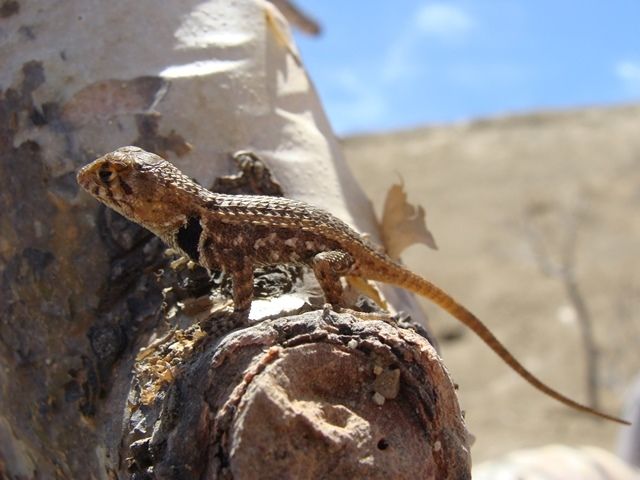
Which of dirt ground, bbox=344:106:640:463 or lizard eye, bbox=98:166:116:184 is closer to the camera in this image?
lizard eye, bbox=98:166:116:184

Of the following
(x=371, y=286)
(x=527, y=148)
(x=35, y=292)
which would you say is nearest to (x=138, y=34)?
(x=35, y=292)

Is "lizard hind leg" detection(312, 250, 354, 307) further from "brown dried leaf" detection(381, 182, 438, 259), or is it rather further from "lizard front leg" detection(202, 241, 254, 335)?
"brown dried leaf" detection(381, 182, 438, 259)

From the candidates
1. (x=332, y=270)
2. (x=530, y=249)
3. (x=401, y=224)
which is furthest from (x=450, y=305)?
(x=530, y=249)

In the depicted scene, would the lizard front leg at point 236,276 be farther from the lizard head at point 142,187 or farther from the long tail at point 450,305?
the long tail at point 450,305

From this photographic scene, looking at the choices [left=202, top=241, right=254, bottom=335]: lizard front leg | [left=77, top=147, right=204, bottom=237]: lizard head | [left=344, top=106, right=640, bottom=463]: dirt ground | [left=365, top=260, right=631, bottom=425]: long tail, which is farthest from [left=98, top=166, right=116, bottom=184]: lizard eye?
[left=344, top=106, right=640, bottom=463]: dirt ground

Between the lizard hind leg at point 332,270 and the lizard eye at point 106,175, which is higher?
the lizard eye at point 106,175

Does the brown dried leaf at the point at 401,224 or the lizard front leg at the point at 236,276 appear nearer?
the lizard front leg at the point at 236,276

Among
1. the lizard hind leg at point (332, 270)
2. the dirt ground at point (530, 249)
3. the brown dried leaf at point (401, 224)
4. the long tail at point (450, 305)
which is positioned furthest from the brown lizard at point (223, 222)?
the dirt ground at point (530, 249)
